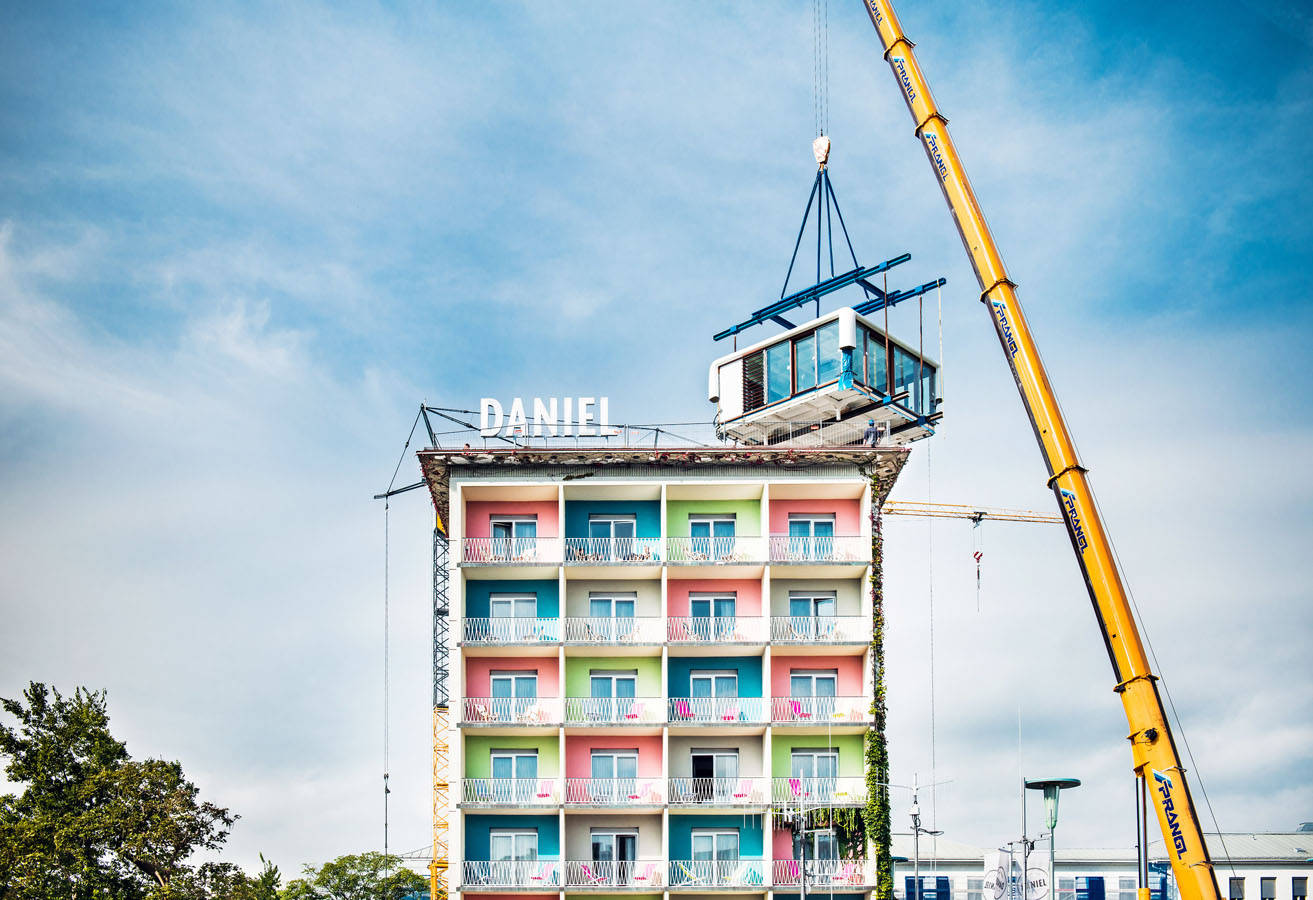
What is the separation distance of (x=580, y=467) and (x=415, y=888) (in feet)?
195

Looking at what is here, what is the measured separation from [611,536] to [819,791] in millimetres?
14386

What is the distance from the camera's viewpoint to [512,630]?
67.1 metres

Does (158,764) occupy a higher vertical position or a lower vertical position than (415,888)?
higher

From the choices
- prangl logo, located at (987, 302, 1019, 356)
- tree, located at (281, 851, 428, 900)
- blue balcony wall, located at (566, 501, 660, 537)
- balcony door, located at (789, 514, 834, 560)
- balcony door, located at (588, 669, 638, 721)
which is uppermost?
prangl logo, located at (987, 302, 1019, 356)

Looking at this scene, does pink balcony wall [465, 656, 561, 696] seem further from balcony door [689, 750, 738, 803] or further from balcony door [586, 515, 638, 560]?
balcony door [689, 750, 738, 803]

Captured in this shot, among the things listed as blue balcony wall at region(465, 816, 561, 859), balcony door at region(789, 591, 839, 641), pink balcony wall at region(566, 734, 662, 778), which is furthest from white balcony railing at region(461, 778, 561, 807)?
balcony door at region(789, 591, 839, 641)

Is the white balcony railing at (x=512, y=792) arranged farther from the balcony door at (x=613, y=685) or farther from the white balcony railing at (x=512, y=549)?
the white balcony railing at (x=512, y=549)

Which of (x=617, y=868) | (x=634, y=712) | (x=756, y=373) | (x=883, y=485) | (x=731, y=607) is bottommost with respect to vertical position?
(x=617, y=868)

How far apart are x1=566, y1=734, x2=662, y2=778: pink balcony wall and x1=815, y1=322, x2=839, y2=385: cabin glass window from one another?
57.7 ft

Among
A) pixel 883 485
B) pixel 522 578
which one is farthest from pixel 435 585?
pixel 883 485

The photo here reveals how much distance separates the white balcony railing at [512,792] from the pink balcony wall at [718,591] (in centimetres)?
927

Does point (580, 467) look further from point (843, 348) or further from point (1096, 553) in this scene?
point (1096, 553)

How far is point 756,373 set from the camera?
72812mm

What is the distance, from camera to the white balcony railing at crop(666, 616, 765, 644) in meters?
66.7
